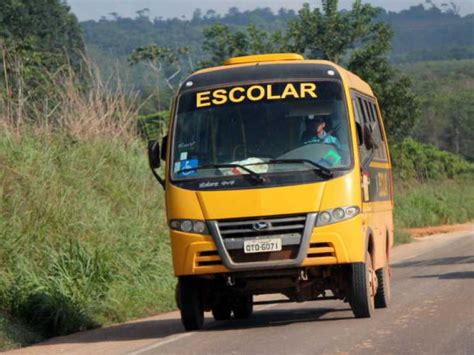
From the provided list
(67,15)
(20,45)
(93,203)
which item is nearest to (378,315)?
(93,203)

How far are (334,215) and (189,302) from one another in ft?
6.00

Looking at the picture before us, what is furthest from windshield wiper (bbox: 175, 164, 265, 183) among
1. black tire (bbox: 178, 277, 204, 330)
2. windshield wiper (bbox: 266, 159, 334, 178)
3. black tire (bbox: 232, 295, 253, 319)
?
black tire (bbox: 232, 295, 253, 319)

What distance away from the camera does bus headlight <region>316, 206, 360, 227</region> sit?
12203mm

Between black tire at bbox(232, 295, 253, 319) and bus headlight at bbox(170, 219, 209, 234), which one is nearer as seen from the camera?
bus headlight at bbox(170, 219, 209, 234)

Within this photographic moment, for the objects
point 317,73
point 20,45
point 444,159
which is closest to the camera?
point 317,73

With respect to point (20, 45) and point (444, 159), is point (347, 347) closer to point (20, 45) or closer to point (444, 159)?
point (20, 45)

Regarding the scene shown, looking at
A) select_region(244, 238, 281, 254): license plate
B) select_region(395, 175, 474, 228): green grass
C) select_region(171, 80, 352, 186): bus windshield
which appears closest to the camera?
select_region(244, 238, 281, 254): license plate

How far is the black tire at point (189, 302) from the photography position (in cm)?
1279

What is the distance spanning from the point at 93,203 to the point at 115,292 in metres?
3.09

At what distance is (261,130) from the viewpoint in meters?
12.9

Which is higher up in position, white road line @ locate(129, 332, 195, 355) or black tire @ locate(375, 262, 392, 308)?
white road line @ locate(129, 332, 195, 355)

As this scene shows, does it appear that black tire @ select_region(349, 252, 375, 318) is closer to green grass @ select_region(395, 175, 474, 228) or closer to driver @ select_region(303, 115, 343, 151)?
driver @ select_region(303, 115, 343, 151)

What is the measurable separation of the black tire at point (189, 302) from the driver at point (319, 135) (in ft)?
6.24

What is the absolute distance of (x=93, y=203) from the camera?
1909cm
